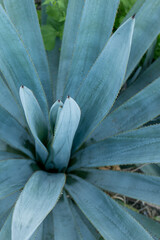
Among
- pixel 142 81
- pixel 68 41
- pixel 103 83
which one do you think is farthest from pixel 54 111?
pixel 142 81

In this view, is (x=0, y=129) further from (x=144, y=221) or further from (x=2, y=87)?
(x=144, y=221)

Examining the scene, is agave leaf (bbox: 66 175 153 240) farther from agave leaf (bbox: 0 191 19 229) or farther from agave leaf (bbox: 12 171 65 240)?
agave leaf (bbox: 0 191 19 229)

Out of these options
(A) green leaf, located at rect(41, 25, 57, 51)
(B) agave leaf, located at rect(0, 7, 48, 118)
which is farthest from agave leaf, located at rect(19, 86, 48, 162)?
(A) green leaf, located at rect(41, 25, 57, 51)

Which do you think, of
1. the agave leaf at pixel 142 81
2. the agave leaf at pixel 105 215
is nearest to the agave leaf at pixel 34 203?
the agave leaf at pixel 105 215

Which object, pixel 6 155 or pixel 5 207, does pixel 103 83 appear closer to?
pixel 6 155

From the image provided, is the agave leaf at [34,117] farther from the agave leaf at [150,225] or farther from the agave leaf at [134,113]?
the agave leaf at [150,225]

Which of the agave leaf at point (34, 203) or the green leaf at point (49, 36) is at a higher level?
the green leaf at point (49, 36)

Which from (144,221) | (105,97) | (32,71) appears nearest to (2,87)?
(32,71)
